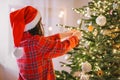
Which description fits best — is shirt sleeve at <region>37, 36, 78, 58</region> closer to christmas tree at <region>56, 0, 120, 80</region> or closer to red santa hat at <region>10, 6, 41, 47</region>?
red santa hat at <region>10, 6, 41, 47</region>

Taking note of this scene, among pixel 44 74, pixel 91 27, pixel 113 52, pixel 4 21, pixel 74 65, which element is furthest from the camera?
pixel 4 21

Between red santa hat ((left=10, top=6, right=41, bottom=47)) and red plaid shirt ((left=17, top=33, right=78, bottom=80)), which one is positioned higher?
red santa hat ((left=10, top=6, right=41, bottom=47))

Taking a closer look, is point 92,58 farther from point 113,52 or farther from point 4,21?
point 4,21

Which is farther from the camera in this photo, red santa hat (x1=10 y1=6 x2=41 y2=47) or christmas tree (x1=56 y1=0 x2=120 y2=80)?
christmas tree (x1=56 y1=0 x2=120 y2=80)

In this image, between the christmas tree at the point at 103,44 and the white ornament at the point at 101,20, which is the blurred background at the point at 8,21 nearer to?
the christmas tree at the point at 103,44

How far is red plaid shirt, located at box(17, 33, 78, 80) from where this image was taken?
4.78 feet

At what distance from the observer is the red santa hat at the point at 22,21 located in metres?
1.43

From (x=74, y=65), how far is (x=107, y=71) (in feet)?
1.14

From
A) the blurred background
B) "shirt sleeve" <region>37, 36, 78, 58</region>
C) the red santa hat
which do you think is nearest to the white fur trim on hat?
the red santa hat

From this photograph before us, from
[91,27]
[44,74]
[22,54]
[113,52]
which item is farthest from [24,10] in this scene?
[113,52]

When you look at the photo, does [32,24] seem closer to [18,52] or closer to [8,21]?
[18,52]

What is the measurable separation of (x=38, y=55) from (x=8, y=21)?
7.33 feet

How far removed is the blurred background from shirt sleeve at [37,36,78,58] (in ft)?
6.51

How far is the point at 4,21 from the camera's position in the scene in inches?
141
